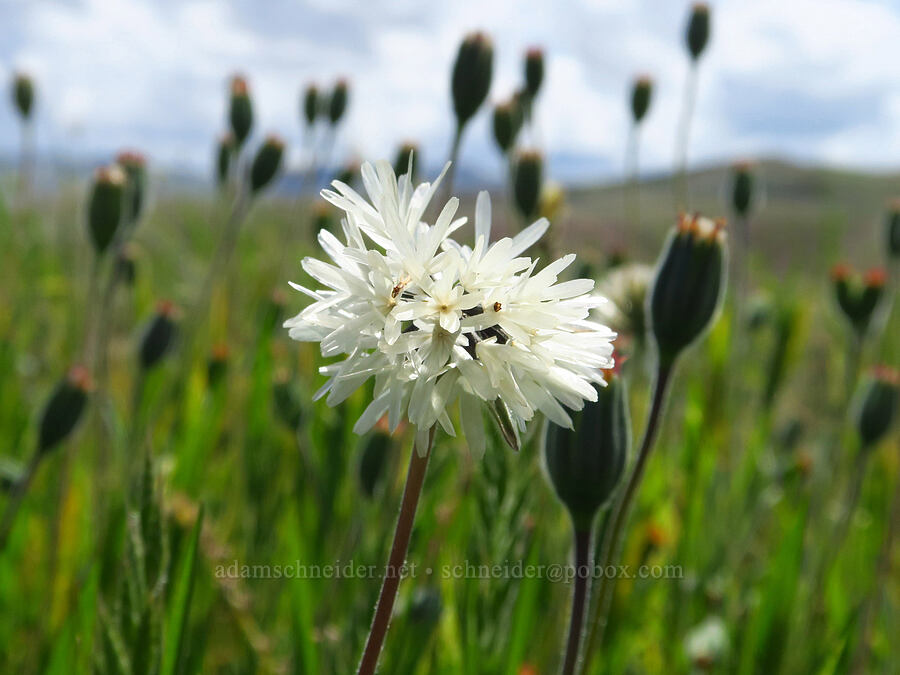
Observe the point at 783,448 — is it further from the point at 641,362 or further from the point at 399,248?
the point at 399,248

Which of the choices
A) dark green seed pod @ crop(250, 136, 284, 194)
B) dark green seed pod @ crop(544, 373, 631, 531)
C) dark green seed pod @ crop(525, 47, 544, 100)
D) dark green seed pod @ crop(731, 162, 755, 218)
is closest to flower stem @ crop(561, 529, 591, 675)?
dark green seed pod @ crop(544, 373, 631, 531)

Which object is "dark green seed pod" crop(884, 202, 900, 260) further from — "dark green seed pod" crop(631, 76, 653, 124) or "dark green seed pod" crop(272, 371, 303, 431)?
"dark green seed pod" crop(272, 371, 303, 431)

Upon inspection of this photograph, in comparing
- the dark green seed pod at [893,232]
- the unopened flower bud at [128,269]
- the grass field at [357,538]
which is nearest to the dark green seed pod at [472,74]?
the grass field at [357,538]

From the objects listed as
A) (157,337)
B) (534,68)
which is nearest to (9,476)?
(157,337)

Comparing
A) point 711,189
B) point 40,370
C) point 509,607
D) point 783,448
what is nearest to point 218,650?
point 509,607

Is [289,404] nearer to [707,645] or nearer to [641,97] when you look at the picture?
[707,645]

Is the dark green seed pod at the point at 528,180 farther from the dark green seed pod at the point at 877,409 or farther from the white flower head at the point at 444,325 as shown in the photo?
the white flower head at the point at 444,325
